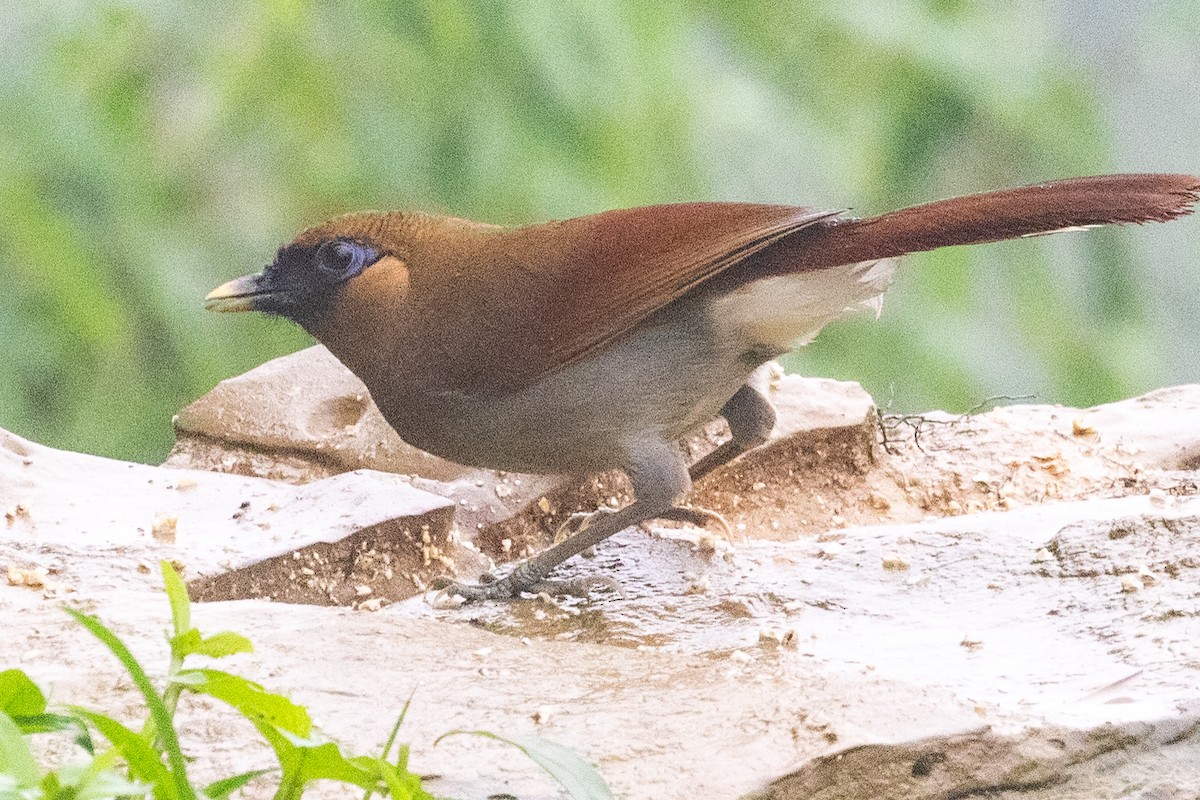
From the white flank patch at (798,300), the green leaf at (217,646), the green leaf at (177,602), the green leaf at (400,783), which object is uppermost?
the white flank patch at (798,300)

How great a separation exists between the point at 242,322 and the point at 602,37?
1.40 m

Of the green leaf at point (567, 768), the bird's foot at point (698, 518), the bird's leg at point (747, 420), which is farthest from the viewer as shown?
the bird's leg at point (747, 420)

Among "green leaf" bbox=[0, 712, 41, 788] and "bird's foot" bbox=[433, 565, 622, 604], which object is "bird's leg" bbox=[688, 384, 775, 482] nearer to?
"bird's foot" bbox=[433, 565, 622, 604]

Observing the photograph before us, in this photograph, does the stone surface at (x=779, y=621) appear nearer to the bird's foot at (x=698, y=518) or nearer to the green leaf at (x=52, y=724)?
the bird's foot at (x=698, y=518)

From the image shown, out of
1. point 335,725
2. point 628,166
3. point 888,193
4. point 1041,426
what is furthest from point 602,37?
point 335,725

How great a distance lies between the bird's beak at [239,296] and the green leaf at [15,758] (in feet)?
5.97

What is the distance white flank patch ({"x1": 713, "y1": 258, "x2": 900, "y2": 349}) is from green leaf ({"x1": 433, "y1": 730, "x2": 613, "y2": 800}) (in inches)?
61.1

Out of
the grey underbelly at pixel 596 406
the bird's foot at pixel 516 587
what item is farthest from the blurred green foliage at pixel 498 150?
the bird's foot at pixel 516 587

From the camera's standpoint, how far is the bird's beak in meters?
3.05

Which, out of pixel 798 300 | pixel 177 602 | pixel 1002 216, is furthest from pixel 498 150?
pixel 177 602

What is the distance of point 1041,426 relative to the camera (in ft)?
13.3

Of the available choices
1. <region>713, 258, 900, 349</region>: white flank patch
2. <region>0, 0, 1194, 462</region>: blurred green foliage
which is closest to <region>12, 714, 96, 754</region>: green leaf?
<region>713, 258, 900, 349</region>: white flank patch

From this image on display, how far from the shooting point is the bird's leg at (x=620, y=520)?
298 centimetres

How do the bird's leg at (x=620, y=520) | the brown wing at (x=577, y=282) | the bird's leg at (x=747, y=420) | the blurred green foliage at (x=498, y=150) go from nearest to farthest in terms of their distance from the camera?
1. the brown wing at (x=577, y=282)
2. the bird's leg at (x=620, y=520)
3. the bird's leg at (x=747, y=420)
4. the blurred green foliage at (x=498, y=150)
